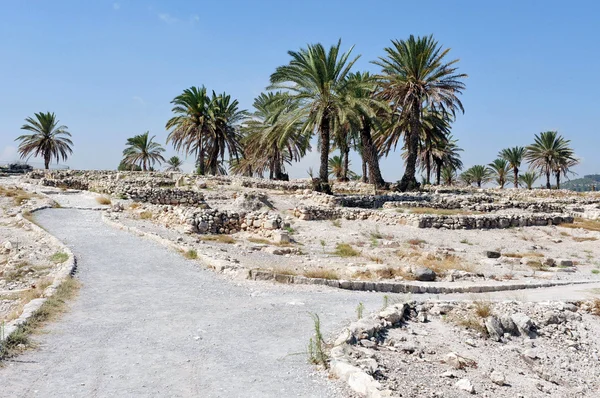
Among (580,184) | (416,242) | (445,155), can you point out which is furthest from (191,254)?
(580,184)

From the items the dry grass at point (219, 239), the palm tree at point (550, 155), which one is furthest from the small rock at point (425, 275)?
the palm tree at point (550, 155)

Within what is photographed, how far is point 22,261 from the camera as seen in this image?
10805 millimetres

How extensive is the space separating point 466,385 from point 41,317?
5.43 m

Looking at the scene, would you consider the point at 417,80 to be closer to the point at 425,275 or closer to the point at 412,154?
the point at 412,154

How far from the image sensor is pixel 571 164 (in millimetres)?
49094

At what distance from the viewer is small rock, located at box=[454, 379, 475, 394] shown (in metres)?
5.12

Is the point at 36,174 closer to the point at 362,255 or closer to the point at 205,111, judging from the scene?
the point at 205,111

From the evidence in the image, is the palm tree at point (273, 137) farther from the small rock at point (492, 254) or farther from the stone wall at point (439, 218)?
the small rock at point (492, 254)

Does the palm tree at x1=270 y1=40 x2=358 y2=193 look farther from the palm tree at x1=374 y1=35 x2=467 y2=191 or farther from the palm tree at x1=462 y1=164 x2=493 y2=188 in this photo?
the palm tree at x1=462 y1=164 x2=493 y2=188

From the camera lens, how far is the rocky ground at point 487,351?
17.3 ft

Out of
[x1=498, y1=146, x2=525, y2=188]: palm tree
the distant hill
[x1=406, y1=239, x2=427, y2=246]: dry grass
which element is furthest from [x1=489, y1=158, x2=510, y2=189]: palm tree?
[x1=406, y1=239, x2=427, y2=246]: dry grass

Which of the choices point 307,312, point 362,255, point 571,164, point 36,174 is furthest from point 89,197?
point 571,164

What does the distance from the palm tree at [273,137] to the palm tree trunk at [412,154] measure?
7247mm

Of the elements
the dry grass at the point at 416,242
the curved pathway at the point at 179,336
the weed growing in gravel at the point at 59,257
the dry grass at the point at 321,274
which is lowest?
the curved pathway at the point at 179,336
